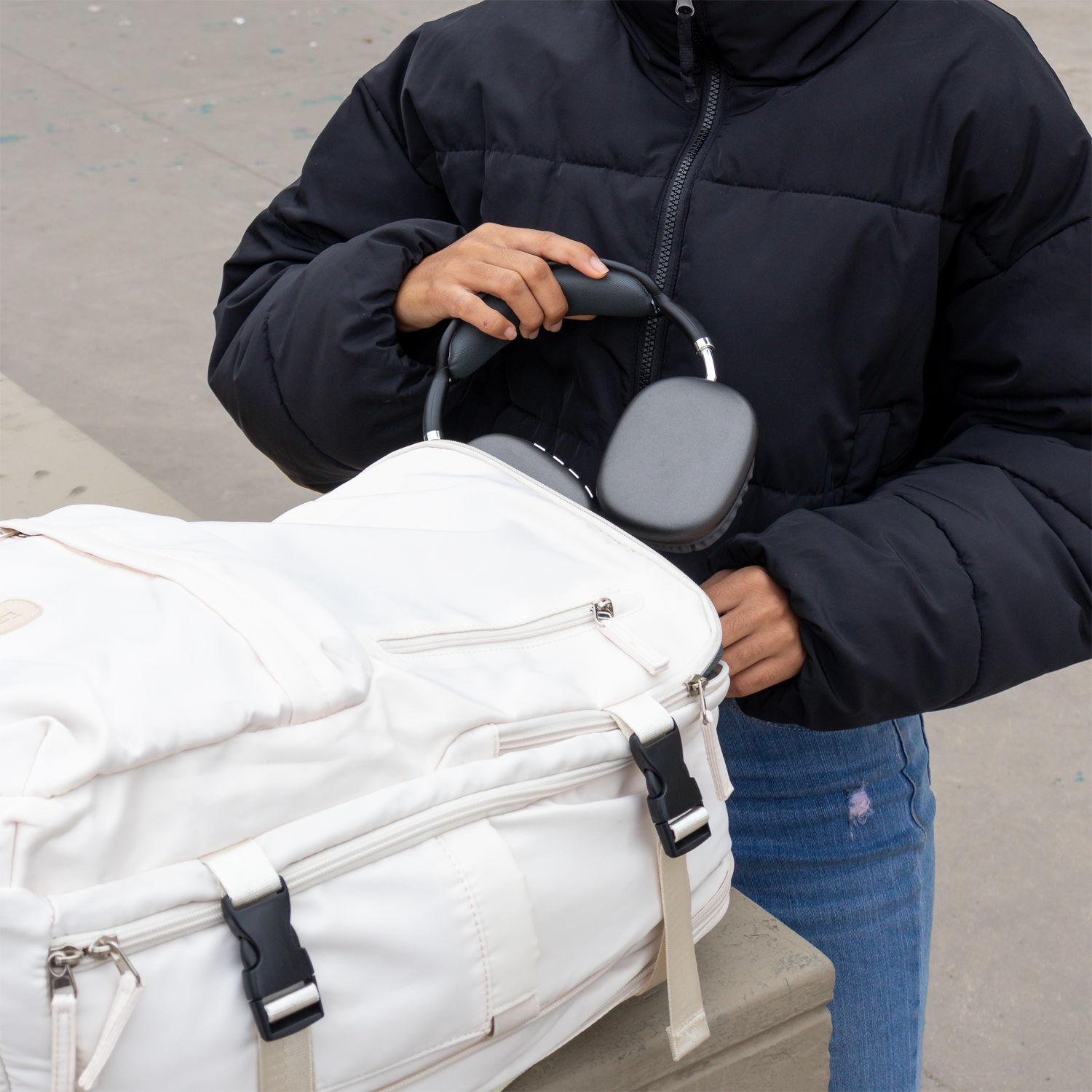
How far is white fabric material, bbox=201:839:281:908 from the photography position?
0.51 meters

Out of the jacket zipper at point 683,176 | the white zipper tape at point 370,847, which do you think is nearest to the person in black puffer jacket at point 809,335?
the jacket zipper at point 683,176

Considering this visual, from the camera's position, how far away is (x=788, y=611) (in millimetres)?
827

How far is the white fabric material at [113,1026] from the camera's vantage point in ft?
1.58

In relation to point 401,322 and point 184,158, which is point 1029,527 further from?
point 184,158

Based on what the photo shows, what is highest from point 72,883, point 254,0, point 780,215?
point 254,0


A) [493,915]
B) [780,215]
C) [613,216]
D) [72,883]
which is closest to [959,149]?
[780,215]

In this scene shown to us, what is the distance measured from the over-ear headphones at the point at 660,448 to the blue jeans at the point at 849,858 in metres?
0.29

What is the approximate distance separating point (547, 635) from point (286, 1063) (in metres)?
0.26

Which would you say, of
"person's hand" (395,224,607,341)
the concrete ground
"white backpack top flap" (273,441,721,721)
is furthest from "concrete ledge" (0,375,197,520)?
"white backpack top flap" (273,441,721,721)

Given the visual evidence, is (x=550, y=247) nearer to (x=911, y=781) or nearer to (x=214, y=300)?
(x=911, y=781)

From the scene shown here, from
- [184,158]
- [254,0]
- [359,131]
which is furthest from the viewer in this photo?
[254,0]

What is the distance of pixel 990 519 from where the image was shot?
2.86 ft

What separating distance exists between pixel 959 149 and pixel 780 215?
0.45 feet

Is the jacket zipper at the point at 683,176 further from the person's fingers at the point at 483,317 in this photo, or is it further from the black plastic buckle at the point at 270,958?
the black plastic buckle at the point at 270,958
